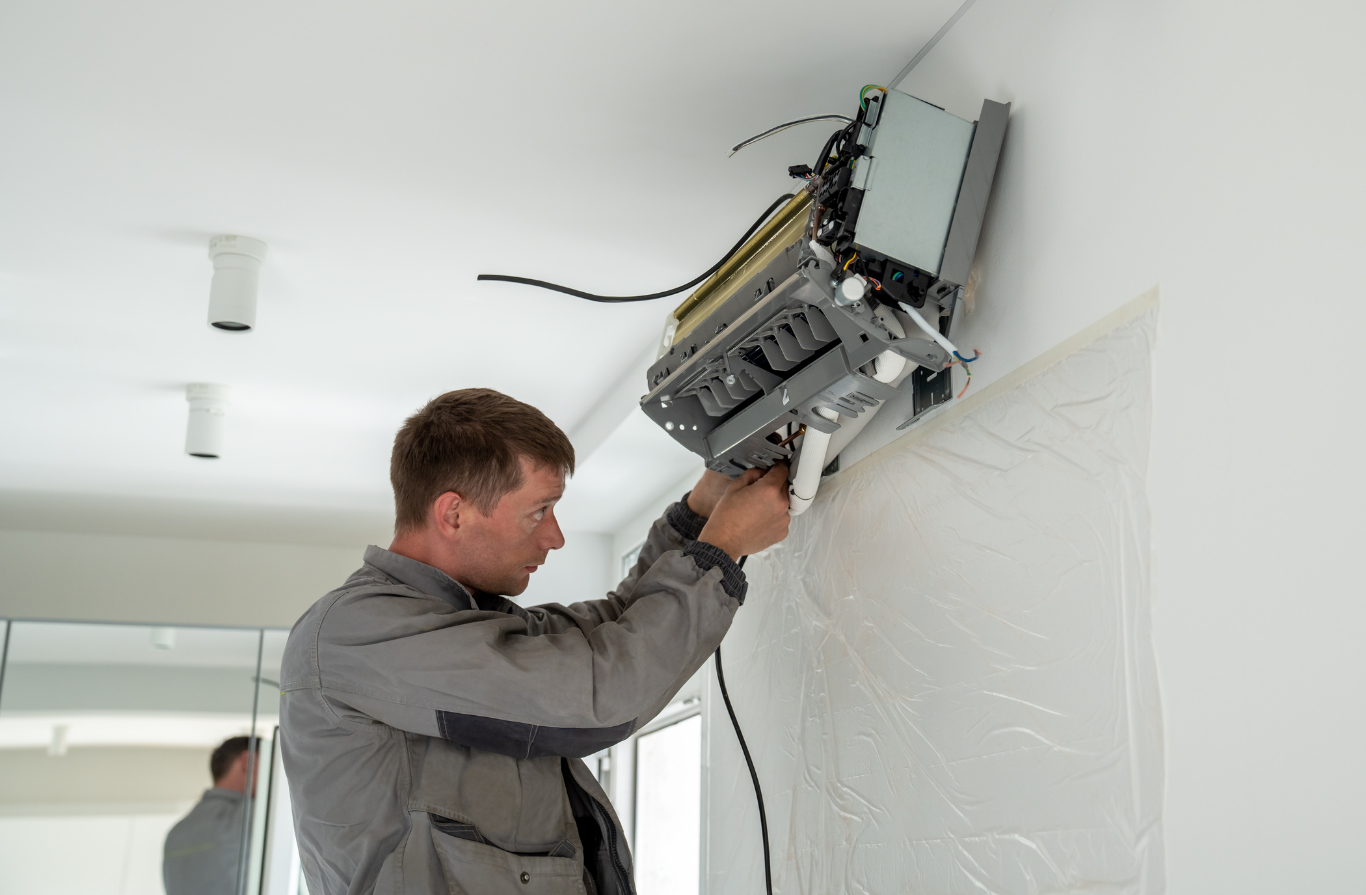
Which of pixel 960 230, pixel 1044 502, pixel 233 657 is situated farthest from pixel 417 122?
pixel 233 657

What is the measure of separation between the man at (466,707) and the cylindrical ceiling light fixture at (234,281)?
2.57 ft

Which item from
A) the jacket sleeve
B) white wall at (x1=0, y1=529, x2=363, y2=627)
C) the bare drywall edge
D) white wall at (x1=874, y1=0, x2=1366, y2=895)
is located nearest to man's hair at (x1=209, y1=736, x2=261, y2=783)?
white wall at (x1=0, y1=529, x2=363, y2=627)

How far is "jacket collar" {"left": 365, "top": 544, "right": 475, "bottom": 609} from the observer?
1.34 m

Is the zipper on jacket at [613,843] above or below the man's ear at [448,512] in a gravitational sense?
below

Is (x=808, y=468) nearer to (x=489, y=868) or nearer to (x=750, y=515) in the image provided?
(x=750, y=515)

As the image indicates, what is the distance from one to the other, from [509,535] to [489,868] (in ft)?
1.42

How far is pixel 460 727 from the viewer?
1.19 m

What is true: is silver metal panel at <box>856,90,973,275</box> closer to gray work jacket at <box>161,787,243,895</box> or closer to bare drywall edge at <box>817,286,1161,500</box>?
bare drywall edge at <box>817,286,1161,500</box>

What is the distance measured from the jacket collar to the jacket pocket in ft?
0.94

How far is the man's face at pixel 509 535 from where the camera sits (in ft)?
4.63

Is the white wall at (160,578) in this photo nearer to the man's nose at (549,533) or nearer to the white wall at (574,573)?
the white wall at (574,573)

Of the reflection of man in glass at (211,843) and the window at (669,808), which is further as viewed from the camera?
the reflection of man in glass at (211,843)

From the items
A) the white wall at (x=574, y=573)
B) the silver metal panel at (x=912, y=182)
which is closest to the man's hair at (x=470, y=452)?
the silver metal panel at (x=912, y=182)

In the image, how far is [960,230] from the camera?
123 cm
